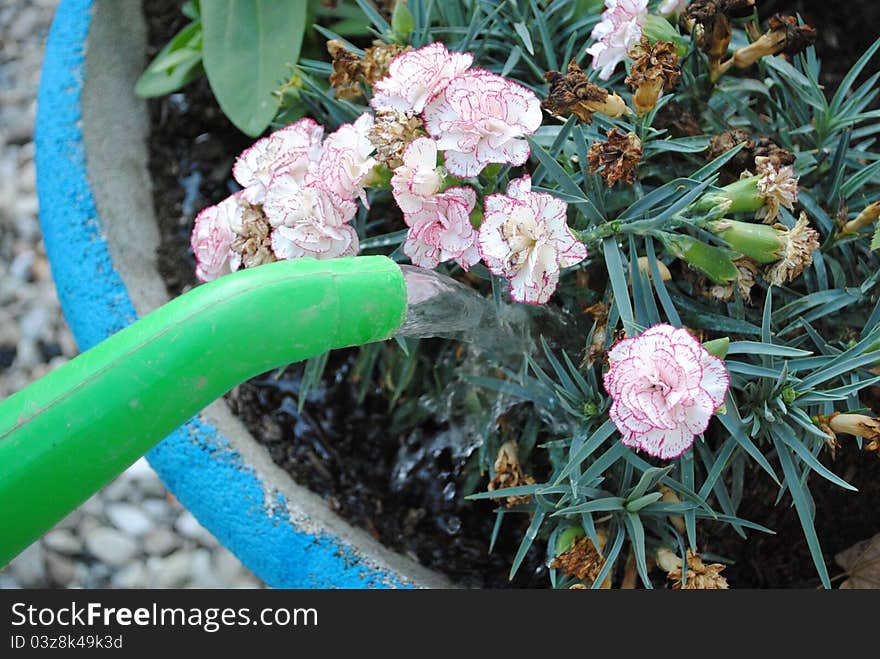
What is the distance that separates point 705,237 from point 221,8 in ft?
2.41

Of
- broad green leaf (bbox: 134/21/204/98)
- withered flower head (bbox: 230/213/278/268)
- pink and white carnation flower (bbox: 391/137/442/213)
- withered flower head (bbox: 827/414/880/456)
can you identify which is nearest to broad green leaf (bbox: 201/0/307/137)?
broad green leaf (bbox: 134/21/204/98)

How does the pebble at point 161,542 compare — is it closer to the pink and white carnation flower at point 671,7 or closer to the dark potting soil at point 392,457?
the dark potting soil at point 392,457

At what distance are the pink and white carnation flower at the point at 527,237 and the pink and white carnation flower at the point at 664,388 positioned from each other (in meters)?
0.09

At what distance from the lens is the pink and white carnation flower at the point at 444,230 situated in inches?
29.8

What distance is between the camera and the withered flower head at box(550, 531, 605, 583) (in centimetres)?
84

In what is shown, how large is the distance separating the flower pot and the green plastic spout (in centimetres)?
42

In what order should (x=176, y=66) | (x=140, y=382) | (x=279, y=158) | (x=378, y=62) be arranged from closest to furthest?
(x=140, y=382), (x=279, y=158), (x=378, y=62), (x=176, y=66)

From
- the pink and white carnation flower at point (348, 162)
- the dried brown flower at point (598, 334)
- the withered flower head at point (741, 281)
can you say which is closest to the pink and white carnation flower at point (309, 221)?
the pink and white carnation flower at point (348, 162)

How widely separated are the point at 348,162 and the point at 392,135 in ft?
0.18

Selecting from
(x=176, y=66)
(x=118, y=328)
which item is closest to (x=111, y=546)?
(x=118, y=328)

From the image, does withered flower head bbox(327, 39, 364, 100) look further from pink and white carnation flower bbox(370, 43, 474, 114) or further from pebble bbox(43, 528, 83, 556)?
pebble bbox(43, 528, 83, 556)

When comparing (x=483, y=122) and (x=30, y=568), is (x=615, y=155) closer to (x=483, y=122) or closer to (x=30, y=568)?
(x=483, y=122)

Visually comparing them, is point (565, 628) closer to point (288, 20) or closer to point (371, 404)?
point (371, 404)

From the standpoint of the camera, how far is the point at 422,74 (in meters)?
0.75
